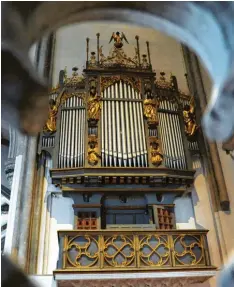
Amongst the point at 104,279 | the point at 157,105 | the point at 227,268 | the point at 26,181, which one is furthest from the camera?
the point at 157,105

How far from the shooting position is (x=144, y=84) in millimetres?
9977

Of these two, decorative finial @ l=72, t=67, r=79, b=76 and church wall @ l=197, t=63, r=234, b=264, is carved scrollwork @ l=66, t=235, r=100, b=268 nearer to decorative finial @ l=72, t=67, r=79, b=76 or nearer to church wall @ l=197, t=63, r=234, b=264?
church wall @ l=197, t=63, r=234, b=264

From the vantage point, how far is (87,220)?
8.52m

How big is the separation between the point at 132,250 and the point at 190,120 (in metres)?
3.66

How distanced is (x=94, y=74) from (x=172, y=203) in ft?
12.3

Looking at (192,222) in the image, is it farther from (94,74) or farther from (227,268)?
(227,268)

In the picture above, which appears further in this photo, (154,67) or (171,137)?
(154,67)

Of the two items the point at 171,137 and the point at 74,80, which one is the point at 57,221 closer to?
the point at 171,137

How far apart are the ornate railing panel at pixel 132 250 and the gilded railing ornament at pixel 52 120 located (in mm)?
2563

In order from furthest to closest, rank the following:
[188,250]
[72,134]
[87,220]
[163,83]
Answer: [163,83] < [72,134] < [87,220] < [188,250]

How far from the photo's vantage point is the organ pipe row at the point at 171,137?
9000 mm

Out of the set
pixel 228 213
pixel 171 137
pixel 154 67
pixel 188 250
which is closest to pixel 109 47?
pixel 154 67

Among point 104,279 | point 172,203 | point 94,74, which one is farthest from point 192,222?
point 94,74

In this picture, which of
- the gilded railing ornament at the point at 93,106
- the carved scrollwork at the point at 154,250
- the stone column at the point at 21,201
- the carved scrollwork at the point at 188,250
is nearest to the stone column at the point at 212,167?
the carved scrollwork at the point at 188,250
